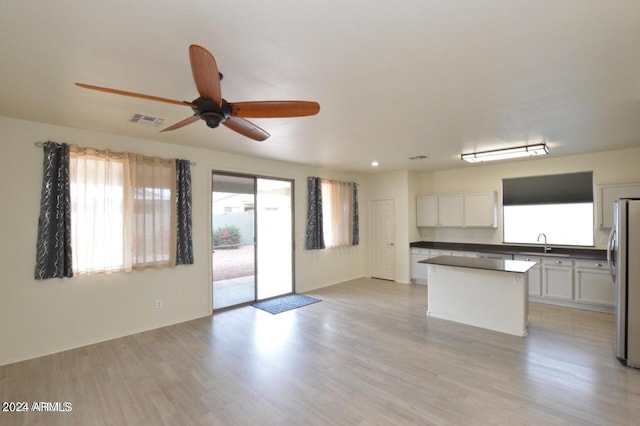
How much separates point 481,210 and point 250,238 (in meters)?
4.61

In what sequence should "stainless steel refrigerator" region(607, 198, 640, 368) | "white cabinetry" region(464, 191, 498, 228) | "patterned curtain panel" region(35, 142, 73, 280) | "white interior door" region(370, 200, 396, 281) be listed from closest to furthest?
"stainless steel refrigerator" region(607, 198, 640, 368)
"patterned curtain panel" region(35, 142, 73, 280)
"white cabinetry" region(464, 191, 498, 228)
"white interior door" region(370, 200, 396, 281)

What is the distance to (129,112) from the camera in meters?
2.96

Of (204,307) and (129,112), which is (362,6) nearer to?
(129,112)

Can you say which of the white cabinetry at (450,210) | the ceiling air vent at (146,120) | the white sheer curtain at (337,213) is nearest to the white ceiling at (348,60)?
the ceiling air vent at (146,120)

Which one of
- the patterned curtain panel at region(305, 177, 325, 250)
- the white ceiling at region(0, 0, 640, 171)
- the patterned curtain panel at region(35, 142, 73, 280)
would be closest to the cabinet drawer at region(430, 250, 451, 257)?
the patterned curtain panel at region(305, 177, 325, 250)

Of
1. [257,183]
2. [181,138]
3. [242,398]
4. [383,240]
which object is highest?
[181,138]

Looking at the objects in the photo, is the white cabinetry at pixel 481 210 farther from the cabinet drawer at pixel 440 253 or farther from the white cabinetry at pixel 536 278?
the white cabinetry at pixel 536 278

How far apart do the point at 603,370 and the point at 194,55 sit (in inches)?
171

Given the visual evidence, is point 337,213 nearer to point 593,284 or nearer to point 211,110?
point 593,284

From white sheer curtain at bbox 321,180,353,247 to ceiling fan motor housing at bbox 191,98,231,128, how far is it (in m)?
4.52

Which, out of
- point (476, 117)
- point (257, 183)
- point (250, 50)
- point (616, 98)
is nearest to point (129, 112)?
point (250, 50)

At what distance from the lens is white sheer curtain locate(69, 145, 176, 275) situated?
3.50m

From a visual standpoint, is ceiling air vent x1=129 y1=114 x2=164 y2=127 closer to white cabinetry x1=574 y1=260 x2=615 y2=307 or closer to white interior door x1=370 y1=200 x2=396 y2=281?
white interior door x1=370 y1=200 x2=396 y2=281

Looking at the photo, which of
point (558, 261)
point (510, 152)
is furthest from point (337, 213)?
point (558, 261)
